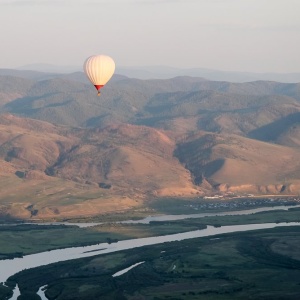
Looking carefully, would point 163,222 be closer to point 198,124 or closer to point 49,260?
point 49,260

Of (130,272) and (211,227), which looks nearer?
(130,272)

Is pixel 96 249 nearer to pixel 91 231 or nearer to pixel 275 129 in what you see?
pixel 91 231

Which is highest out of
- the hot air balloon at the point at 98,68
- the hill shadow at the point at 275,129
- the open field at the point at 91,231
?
the hot air balloon at the point at 98,68

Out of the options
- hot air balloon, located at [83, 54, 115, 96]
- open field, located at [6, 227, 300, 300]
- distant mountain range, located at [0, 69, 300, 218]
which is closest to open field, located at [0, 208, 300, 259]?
open field, located at [6, 227, 300, 300]

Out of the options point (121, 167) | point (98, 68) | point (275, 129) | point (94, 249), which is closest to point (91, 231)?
point (94, 249)

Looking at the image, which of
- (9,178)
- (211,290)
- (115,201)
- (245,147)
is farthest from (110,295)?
(245,147)

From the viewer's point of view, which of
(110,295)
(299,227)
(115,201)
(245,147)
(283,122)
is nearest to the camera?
(110,295)

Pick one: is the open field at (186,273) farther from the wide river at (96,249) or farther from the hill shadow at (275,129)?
the hill shadow at (275,129)

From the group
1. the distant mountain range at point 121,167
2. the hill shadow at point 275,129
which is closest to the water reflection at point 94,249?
the distant mountain range at point 121,167
